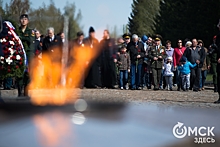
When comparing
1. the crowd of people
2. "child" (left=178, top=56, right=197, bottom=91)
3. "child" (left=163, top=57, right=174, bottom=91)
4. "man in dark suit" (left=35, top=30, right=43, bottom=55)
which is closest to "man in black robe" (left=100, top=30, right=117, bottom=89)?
the crowd of people

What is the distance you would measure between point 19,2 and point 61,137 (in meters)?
0.63

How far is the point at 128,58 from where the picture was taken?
4.32 meters

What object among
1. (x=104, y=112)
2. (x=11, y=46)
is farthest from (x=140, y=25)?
(x=11, y=46)

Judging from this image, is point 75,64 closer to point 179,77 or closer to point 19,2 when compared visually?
point 19,2

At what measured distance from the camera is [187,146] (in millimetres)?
2201

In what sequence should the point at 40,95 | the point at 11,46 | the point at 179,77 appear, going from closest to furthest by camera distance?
the point at 40,95, the point at 11,46, the point at 179,77

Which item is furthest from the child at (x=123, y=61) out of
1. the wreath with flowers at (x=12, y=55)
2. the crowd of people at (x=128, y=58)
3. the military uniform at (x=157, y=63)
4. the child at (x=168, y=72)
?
the child at (x=168, y=72)

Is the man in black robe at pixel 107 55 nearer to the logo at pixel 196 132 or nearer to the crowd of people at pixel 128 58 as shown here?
the crowd of people at pixel 128 58

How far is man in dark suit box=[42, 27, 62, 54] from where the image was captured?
253cm

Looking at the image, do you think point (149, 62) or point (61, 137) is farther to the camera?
point (149, 62)

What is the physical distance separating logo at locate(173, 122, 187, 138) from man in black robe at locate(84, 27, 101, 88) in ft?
1.47

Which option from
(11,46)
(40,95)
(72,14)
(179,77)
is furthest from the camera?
(179,77)

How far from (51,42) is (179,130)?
73 cm

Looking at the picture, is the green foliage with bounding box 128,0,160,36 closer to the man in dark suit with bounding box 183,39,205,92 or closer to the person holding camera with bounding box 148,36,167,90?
the person holding camera with bounding box 148,36,167,90
